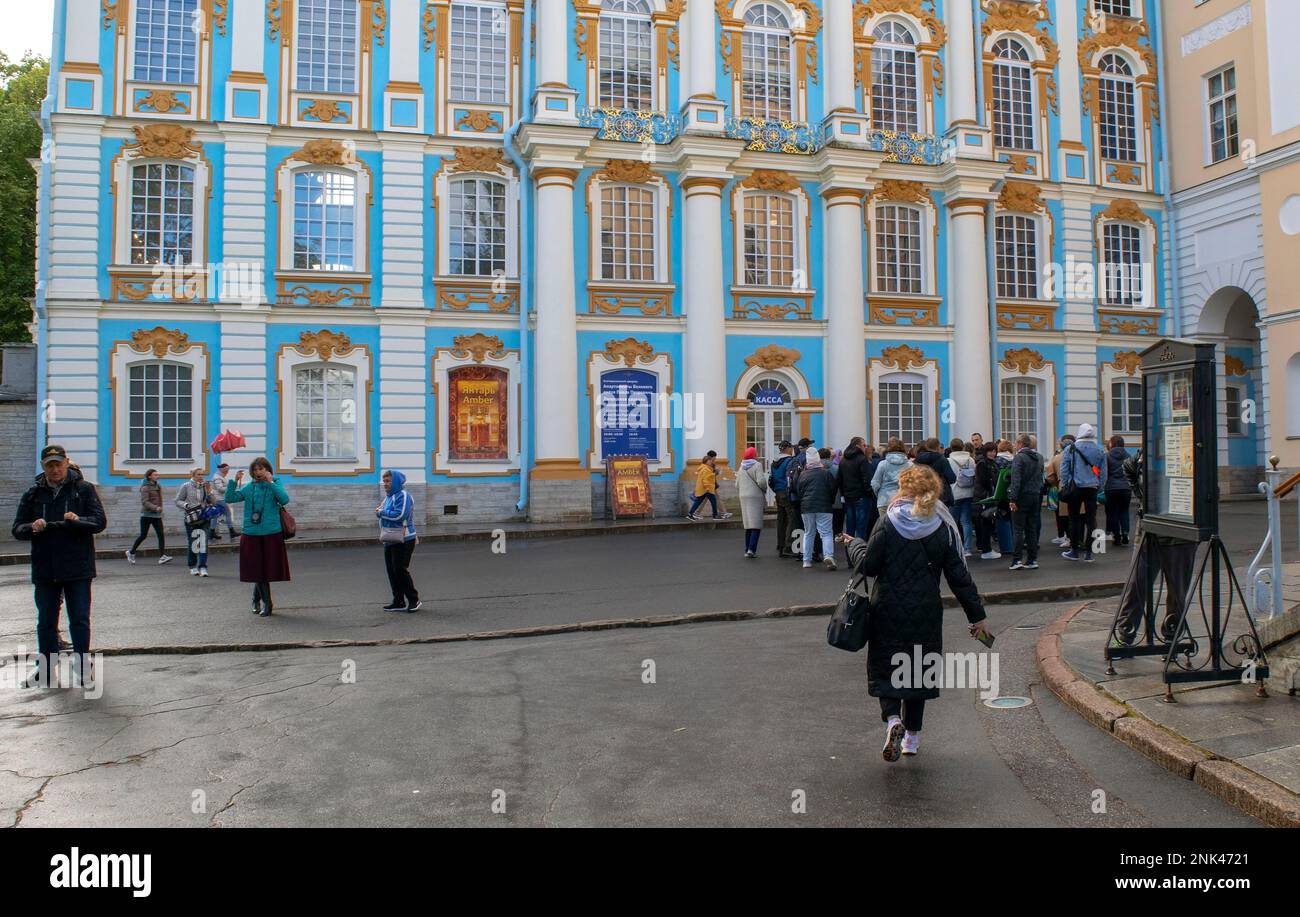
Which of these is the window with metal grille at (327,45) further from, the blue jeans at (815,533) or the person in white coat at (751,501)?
the blue jeans at (815,533)

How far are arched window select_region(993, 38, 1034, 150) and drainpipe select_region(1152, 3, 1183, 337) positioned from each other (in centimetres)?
455

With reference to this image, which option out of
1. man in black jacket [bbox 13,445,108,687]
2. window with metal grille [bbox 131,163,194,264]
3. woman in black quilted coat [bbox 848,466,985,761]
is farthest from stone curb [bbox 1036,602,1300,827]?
window with metal grille [bbox 131,163,194,264]

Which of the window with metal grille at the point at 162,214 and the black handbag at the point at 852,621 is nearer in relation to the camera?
the black handbag at the point at 852,621

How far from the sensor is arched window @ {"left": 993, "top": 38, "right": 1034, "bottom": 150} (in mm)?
28703

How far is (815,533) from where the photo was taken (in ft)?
50.4

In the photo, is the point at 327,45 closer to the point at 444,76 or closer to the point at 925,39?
the point at 444,76

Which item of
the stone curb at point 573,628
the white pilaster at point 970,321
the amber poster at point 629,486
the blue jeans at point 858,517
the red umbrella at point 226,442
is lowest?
the stone curb at point 573,628

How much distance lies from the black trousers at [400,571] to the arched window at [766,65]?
60.5ft

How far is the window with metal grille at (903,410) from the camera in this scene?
27172 mm

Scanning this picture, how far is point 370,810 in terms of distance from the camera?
204 inches

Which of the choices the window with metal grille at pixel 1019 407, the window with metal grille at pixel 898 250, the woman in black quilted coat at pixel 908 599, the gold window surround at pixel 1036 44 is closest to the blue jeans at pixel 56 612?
the woman in black quilted coat at pixel 908 599

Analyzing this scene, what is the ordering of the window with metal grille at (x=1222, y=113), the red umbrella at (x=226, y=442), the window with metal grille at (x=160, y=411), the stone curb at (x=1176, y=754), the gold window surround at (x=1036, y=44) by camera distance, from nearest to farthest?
1. the stone curb at (x=1176, y=754)
2. the red umbrella at (x=226, y=442)
3. the window with metal grille at (x=160, y=411)
4. the window with metal grille at (x=1222, y=113)
5. the gold window surround at (x=1036, y=44)

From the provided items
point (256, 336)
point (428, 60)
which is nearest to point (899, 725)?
point (256, 336)

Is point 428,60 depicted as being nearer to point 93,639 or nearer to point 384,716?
point 93,639
